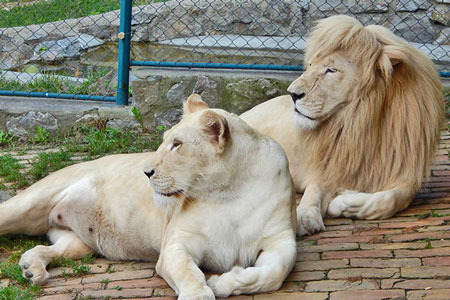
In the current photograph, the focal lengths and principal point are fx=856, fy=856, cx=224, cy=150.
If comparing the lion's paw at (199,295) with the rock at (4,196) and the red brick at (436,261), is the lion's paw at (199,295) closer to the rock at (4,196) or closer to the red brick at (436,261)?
the red brick at (436,261)

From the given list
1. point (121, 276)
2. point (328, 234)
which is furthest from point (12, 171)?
point (328, 234)

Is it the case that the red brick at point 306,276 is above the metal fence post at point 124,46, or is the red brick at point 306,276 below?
below

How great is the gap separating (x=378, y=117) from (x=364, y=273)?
1500mm

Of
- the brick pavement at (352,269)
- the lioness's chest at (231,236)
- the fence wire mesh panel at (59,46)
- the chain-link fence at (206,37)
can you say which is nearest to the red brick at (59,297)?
the brick pavement at (352,269)

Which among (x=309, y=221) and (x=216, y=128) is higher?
(x=216, y=128)

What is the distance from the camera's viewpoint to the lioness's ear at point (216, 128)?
452cm

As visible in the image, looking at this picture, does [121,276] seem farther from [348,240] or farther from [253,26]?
[253,26]

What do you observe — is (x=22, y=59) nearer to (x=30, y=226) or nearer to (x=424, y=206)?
(x=30, y=226)

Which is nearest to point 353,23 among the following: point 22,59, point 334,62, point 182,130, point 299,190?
point 334,62

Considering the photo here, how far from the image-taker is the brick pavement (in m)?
4.39

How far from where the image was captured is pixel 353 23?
5836mm

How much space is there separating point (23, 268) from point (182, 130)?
50.6 inches

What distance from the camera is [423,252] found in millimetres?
4938

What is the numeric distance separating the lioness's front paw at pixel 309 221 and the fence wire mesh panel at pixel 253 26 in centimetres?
290
